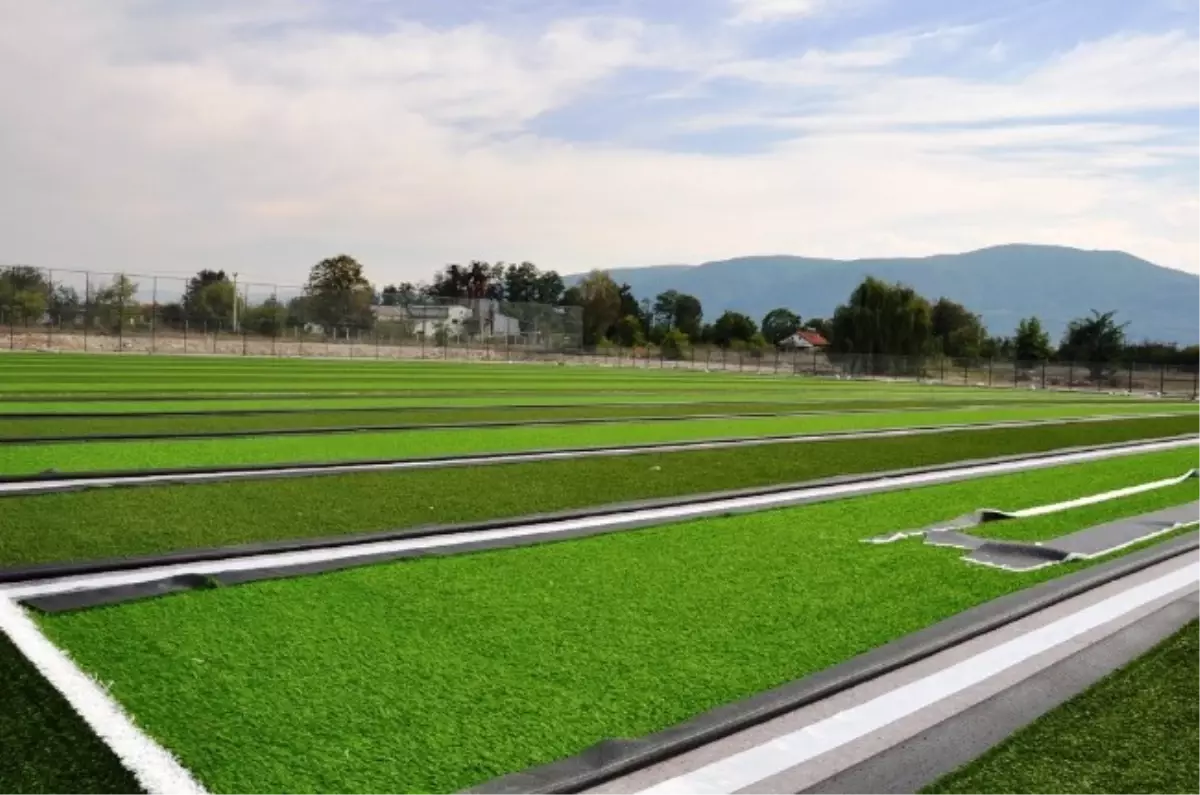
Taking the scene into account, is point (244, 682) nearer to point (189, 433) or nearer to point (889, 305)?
point (189, 433)

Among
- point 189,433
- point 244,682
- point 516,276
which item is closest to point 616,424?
point 189,433

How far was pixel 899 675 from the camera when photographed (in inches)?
160

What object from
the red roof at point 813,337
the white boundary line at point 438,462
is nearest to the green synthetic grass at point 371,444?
the white boundary line at point 438,462

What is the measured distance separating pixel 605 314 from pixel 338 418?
8624 centimetres

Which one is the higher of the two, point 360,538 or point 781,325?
point 781,325

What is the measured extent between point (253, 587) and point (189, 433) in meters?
7.50

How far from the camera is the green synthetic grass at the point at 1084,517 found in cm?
721

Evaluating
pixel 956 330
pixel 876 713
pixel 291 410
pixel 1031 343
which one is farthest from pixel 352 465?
pixel 956 330

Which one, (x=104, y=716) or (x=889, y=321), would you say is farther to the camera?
(x=889, y=321)

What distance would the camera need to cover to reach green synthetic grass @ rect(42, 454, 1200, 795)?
10.4 ft

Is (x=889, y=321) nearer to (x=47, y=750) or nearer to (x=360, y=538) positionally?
(x=360, y=538)

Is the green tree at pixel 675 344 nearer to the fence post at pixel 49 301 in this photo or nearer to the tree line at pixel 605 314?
the tree line at pixel 605 314

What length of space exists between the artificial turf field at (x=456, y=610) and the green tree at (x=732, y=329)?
82.6 meters

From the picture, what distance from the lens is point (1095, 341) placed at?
230ft
